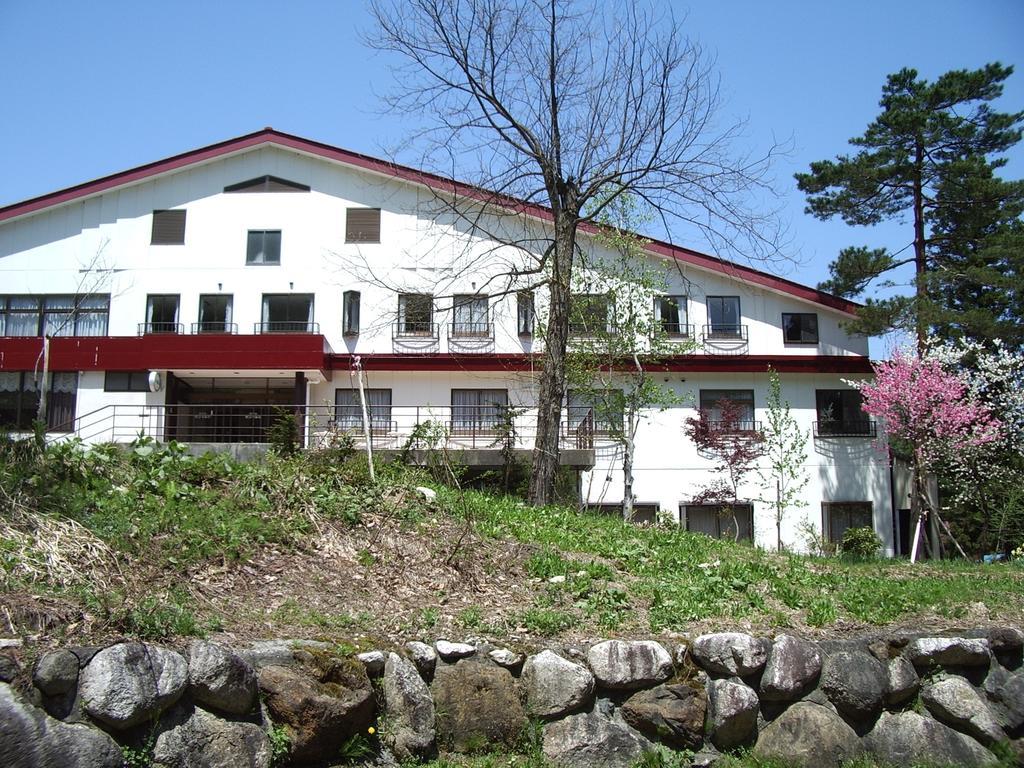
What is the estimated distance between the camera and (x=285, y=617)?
23.7ft

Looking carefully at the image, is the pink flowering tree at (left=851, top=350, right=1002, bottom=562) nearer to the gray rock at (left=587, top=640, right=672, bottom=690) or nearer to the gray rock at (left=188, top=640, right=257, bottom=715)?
the gray rock at (left=587, top=640, right=672, bottom=690)

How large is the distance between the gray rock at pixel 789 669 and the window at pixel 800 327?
753 inches

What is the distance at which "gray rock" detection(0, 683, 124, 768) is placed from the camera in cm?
517

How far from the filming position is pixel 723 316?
25812 millimetres

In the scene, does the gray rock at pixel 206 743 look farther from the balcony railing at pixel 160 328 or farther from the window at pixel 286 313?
the balcony railing at pixel 160 328

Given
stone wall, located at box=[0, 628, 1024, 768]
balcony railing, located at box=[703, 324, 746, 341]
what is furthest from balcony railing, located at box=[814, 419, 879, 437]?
stone wall, located at box=[0, 628, 1024, 768]

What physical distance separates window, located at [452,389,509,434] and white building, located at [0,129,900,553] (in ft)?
0.18

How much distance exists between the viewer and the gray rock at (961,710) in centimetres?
800

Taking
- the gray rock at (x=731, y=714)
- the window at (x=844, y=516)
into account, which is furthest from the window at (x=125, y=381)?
the gray rock at (x=731, y=714)

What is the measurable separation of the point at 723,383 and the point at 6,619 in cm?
2144

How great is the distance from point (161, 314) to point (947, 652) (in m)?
22.1

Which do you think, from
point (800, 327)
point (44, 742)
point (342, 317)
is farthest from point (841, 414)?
point (44, 742)

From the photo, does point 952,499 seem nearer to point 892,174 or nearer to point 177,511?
point 892,174

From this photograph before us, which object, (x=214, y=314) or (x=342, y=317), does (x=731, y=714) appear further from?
(x=214, y=314)
